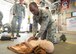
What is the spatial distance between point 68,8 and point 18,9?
6167 mm

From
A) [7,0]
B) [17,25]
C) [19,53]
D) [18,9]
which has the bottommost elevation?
[19,53]

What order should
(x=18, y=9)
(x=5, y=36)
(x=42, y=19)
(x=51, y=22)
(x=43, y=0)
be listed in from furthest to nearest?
(x=43, y=0), (x=18, y=9), (x=5, y=36), (x=51, y=22), (x=42, y=19)

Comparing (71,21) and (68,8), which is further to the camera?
(68,8)

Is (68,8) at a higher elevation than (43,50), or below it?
higher

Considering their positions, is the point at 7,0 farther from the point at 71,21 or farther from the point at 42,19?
the point at 42,19

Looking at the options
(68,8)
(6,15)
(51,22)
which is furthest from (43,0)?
(51,22)

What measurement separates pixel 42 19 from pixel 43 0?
24.4 feet

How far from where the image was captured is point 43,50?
2.20 m

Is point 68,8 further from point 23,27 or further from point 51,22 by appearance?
point 51,22

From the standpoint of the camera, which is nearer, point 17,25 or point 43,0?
point 17,25

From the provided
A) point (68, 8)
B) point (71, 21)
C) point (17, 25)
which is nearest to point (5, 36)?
point (17, 25)

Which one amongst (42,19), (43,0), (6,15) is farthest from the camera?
(43,0)

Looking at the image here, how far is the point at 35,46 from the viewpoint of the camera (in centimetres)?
232

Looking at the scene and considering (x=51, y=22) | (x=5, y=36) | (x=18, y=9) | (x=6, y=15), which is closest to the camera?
(x=51, y=22)
